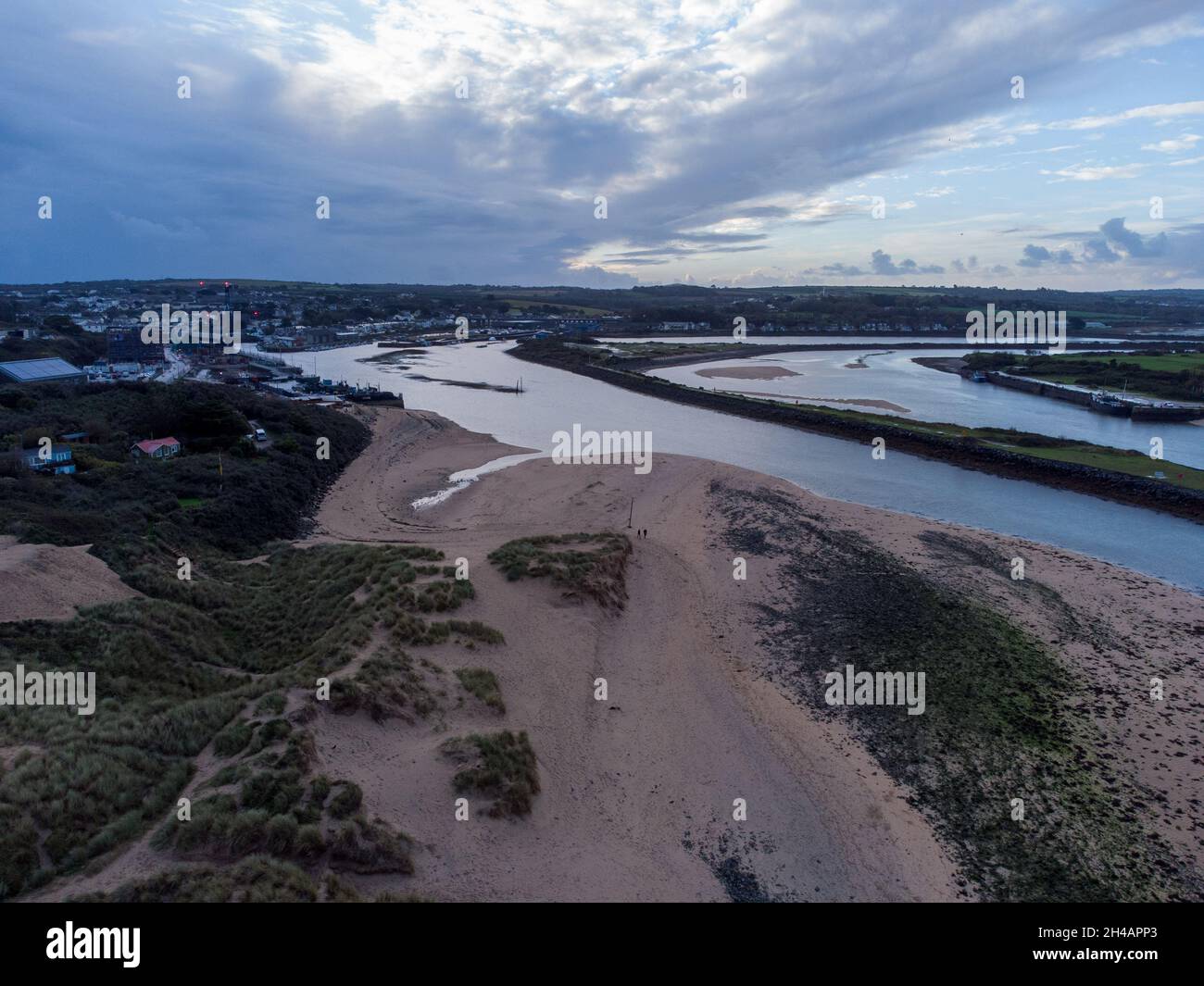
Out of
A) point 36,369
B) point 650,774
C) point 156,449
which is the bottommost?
point 650,774

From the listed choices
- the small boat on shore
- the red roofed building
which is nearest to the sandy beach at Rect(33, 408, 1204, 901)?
the red roofed building

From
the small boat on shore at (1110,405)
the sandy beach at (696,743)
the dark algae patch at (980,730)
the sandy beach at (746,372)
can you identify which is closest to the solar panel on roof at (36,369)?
the sandy beach at (696,743)

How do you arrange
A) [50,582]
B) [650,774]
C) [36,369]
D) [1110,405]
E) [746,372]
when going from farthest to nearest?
[746,372]
[1110,405]
[36,369]
[50,582]
[650,774]

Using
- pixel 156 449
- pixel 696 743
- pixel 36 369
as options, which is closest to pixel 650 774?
pixel 696 743

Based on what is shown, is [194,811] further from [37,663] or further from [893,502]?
[893,502]

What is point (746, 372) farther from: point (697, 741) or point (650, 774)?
point (650, 774)

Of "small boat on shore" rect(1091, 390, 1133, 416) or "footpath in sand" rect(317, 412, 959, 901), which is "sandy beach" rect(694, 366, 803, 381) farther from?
"footpath in sand" rect(317, 412, 959, 901)

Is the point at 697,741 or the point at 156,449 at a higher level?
the point at 156,449
